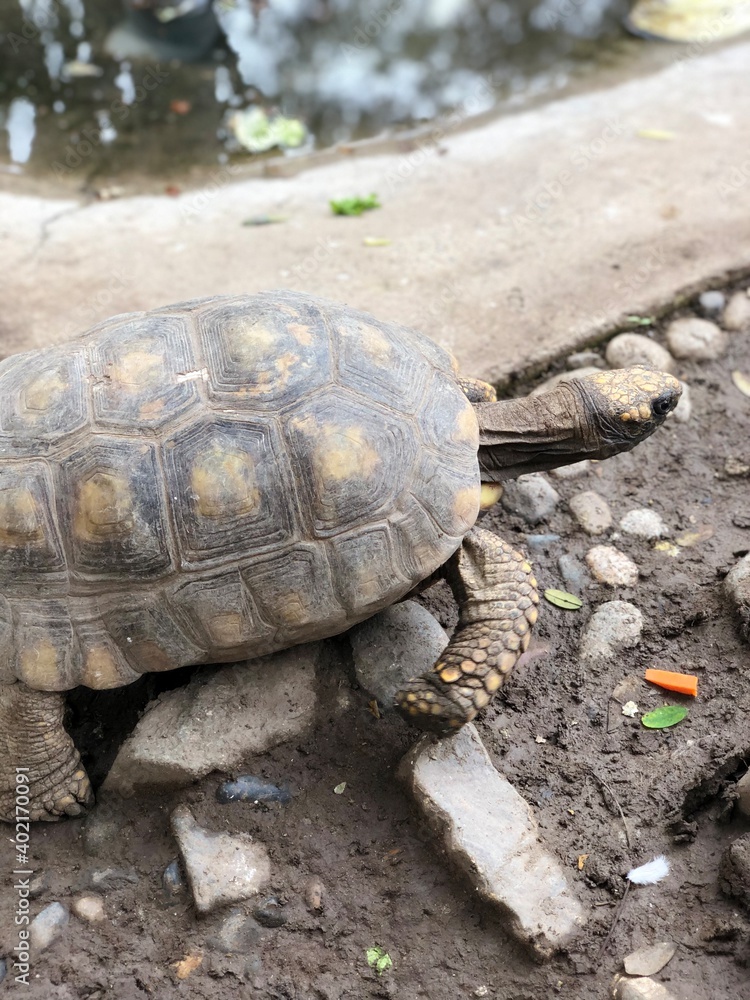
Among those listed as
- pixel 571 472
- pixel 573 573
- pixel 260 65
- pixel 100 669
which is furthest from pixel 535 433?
pixel 260 65

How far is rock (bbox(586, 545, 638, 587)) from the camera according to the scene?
10.5 feet

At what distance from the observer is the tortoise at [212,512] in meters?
2.40

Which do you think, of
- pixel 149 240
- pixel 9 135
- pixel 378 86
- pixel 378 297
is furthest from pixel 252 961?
pixel 378 86

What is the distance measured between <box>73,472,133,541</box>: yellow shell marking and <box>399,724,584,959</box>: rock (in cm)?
110

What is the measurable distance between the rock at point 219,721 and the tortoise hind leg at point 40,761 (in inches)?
4.7

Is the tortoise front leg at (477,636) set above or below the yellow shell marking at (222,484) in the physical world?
below

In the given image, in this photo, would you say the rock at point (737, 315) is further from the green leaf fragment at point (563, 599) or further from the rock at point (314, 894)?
the rock at point (314, 894)

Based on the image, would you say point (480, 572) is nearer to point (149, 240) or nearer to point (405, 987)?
point (405, 987)

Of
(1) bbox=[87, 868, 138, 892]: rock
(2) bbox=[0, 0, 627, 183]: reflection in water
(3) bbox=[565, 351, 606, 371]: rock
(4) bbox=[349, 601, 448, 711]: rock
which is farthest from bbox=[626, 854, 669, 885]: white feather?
(2) bbox=[0, 0, 627, 183]: reflection in water
